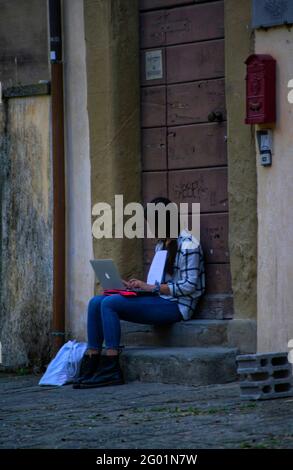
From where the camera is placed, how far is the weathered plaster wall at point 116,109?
415 inches

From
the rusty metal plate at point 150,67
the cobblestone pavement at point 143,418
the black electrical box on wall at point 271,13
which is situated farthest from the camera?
the rusty metal plate at point 150,67

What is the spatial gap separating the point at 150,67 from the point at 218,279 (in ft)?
6.53

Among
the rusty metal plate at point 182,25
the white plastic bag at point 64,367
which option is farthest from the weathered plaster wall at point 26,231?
the rusty metal plate at point 182,25

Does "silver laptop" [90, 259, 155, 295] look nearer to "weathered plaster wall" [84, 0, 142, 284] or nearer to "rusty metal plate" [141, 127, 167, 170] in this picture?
"weathered plaster wall" [84, 0, 142, 284]

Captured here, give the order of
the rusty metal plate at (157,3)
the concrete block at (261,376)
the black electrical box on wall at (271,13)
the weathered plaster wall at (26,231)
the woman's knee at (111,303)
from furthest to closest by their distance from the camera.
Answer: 1. the weathered plaster wall at (26,231)
2. the rusty metal plate at (157,3)
3. the woman's knee at (111,303)
4. the black electrical box on wall at (271,13)
5. the concrete block at (261,376)

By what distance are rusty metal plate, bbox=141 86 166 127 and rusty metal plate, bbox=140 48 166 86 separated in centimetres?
6

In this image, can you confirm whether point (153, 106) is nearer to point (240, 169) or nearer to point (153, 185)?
point (153, 185)

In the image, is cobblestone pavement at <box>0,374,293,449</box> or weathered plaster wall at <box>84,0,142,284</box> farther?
weathered plaster wall at <box>84,0,142,284</box>

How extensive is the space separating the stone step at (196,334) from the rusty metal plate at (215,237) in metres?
0.54

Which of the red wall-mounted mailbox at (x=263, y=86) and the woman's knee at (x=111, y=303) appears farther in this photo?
the woman's knee at (x=111, y=303)

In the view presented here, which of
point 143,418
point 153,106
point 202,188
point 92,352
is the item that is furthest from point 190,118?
point 143,418

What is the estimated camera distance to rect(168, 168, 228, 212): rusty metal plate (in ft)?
32.9

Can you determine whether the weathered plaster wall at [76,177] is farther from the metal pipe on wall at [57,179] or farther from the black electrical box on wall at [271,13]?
the black electrical box on wall at [271,13]

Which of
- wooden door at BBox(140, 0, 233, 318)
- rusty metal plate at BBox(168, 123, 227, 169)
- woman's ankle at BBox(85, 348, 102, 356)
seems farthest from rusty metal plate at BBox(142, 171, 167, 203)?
woman's ankle at BBox(85, 348, 102, 356)
